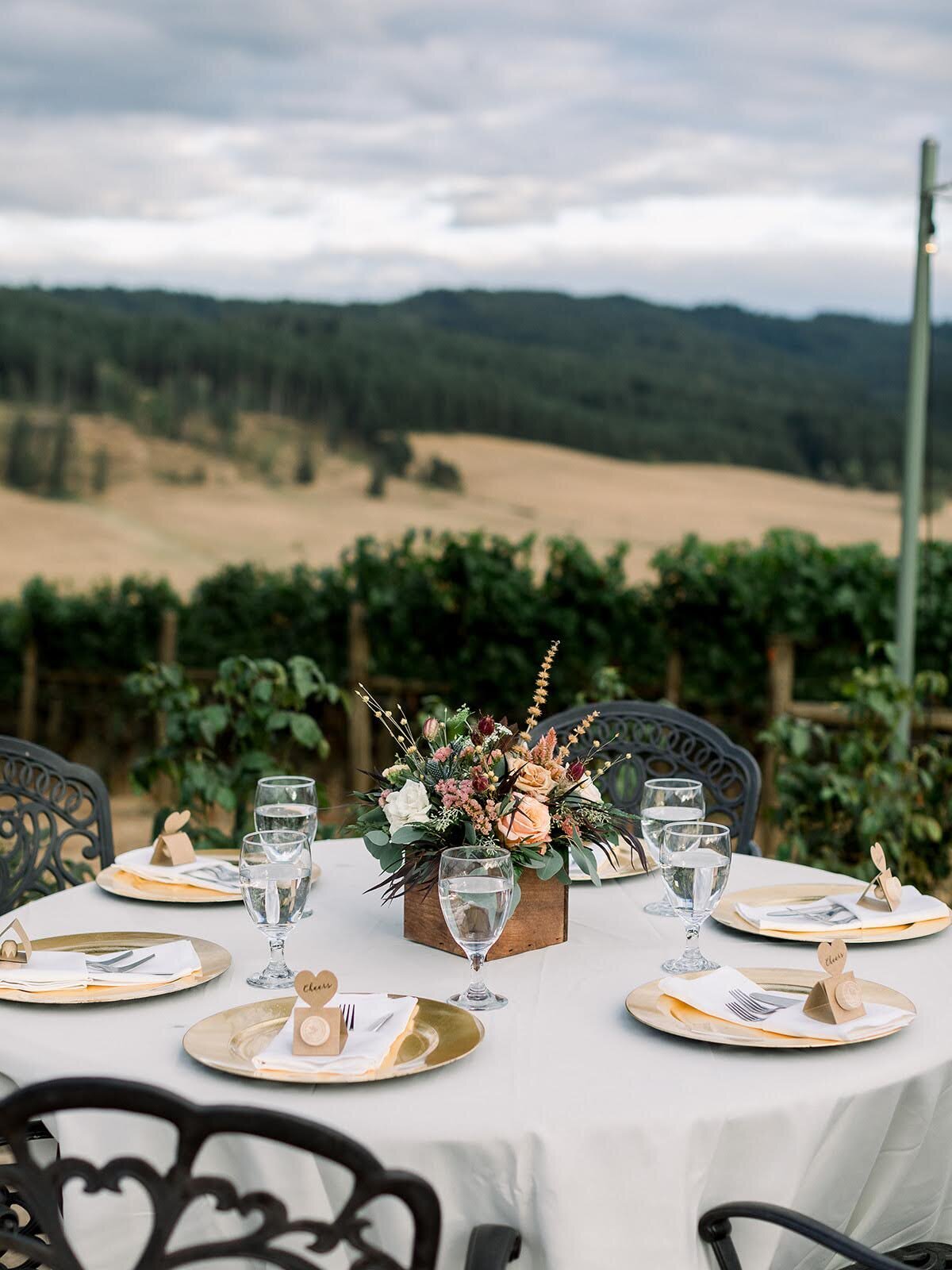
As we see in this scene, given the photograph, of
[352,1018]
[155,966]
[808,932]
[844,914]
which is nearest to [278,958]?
[155,966]

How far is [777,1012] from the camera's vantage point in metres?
1.65

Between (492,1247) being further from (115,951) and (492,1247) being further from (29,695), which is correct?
(29,695)

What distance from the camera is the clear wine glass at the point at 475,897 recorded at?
1.59m

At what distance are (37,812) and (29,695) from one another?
243 inches

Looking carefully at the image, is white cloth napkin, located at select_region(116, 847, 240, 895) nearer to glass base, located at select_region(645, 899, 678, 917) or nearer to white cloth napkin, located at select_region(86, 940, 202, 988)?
white cloth napkin, located at select_region(86, 940, 202, 988)

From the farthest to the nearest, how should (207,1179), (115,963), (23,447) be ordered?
(23,447) → (115,963) → (207,1179)

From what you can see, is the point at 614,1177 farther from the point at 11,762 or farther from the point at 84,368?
the point at 84,368

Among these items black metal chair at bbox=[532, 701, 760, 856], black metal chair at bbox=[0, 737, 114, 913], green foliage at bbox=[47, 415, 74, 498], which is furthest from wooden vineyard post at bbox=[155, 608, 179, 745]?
black metal chair at bbox=[0, 737, 114, 913]

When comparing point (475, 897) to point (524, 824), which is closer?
point (475, 897)

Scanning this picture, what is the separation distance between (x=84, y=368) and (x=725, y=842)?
32.0ft

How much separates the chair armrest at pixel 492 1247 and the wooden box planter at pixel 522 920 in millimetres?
621

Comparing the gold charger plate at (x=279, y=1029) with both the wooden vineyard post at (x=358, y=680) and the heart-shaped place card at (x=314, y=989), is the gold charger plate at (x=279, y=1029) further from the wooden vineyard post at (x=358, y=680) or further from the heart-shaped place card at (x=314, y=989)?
the wooden vineyard post at (x=358, y=680)

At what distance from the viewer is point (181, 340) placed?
34.5ft

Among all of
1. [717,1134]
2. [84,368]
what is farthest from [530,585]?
[84,368]
